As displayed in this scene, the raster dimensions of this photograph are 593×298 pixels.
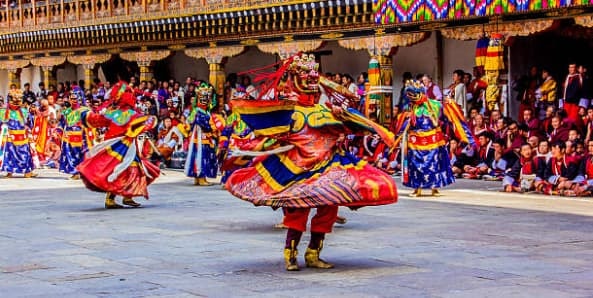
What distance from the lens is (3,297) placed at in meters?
8.05

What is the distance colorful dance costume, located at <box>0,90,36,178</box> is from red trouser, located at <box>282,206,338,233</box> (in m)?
13.4

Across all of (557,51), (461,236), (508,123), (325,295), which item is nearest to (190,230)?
(461,236)

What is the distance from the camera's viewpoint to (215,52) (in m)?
26.3

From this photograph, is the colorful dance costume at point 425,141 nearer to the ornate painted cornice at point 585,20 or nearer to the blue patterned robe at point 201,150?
the ornate painted cornice at point 585,20

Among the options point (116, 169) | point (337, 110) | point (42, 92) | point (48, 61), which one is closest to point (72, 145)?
point (116, 169)

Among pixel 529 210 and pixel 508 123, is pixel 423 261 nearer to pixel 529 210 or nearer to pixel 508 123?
pixel 529 210

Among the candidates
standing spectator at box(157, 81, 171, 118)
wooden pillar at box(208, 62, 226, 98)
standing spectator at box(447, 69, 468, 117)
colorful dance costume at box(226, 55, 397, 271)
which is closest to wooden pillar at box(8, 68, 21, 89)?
standing spectator at box(157, 81, 171, 118)

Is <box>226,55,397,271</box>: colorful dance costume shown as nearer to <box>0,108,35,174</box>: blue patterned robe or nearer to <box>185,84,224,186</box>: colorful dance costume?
<box>185,84,224,186</box>: colorful dance costume

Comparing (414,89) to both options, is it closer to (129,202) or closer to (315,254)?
(129,202)

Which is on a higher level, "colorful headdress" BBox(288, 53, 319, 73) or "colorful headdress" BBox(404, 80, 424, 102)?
"colorful headdress" BBox(288, 53, 319, 73)

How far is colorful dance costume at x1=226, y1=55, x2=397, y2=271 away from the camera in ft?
29.3

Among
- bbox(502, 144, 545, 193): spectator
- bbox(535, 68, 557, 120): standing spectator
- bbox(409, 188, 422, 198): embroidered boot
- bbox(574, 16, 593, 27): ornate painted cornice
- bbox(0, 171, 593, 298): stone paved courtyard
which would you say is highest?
bbox(574, 16, 593, 27): ornate painted cornice

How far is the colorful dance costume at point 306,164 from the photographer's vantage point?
895cm

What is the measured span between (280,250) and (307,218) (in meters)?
1.44
